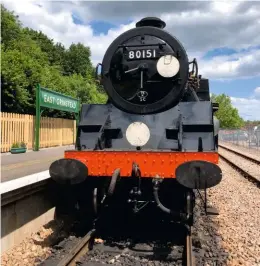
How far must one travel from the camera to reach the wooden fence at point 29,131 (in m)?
17.6

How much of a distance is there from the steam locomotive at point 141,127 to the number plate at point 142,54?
0.01 metres

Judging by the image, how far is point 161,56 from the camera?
5.20 m

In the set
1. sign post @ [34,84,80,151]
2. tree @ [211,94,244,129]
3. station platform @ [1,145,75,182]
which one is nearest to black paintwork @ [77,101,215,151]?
station platform @ [1,145,75,182]

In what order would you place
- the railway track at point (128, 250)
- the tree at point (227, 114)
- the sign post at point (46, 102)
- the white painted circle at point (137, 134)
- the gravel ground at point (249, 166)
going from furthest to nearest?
1. the tree at point (227, 114)
2. the sign post at point (46, 102)
3. the gravel ground at point (249, 166)
4. the white painted circle at point (137, 134)
5. the railway track at point (128, 250)

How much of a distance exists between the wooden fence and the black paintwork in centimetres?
1305

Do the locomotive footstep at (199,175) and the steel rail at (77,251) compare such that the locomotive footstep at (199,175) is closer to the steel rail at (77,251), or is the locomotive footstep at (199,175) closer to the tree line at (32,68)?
the steel rail at (77,251)

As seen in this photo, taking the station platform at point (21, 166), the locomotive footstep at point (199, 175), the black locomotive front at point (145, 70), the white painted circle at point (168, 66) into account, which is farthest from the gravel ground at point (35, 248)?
the station platform at point (21, 166)

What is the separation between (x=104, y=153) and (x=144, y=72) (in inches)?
56.6

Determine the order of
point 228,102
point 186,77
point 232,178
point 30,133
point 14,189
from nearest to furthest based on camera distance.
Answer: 1. point 14,189
2. point 186,77
3. point 232,178
4. point 30,133
5. point 228,102

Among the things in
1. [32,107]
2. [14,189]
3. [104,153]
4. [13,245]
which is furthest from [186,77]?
[32,107]

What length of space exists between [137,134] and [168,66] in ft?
3.54

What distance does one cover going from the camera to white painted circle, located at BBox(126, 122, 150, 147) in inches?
191

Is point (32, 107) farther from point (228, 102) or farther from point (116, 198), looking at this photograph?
point (228, 102)

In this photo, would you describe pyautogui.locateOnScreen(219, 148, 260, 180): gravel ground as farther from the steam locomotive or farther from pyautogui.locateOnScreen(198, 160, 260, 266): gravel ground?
the steam locomotive
